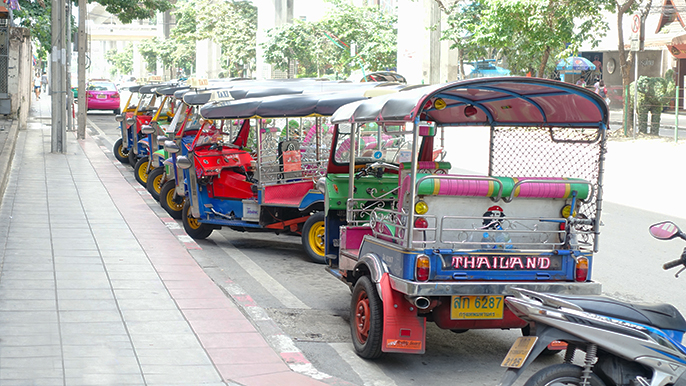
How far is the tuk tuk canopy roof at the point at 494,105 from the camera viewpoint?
5371 millimetres

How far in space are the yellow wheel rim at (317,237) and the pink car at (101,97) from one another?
2795 cm

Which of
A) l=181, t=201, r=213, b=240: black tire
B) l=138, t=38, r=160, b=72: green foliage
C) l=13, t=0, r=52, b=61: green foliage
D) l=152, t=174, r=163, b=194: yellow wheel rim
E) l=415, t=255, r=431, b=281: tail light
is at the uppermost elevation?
l=138, t=38, r=160, b=72: green foliage

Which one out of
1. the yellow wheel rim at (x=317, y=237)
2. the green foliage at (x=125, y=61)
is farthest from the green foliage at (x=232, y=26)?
the green foliage at (x=125, y=61)

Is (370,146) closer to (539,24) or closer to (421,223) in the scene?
(421,223)

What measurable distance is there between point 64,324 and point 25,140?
17.4 m

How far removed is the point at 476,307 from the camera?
5391mm

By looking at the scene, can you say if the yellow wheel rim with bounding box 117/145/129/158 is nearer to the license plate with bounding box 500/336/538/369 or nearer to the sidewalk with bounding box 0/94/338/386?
the sidewalk with bounding box 0/94/338/386

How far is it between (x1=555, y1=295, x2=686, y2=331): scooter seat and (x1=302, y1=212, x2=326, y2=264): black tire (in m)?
5.37

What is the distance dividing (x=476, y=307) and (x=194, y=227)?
573 cm

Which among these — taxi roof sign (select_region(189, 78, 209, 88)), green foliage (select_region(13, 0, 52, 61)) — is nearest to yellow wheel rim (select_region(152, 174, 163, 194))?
taxi roof sign (select_region(189, 78, 209, 88))

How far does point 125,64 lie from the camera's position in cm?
13100

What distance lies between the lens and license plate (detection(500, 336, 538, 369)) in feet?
13.1

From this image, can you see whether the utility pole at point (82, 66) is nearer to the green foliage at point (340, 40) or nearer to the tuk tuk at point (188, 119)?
the tuk tuk at point (188, 119)

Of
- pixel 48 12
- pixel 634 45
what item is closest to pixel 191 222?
pixel 48 12
